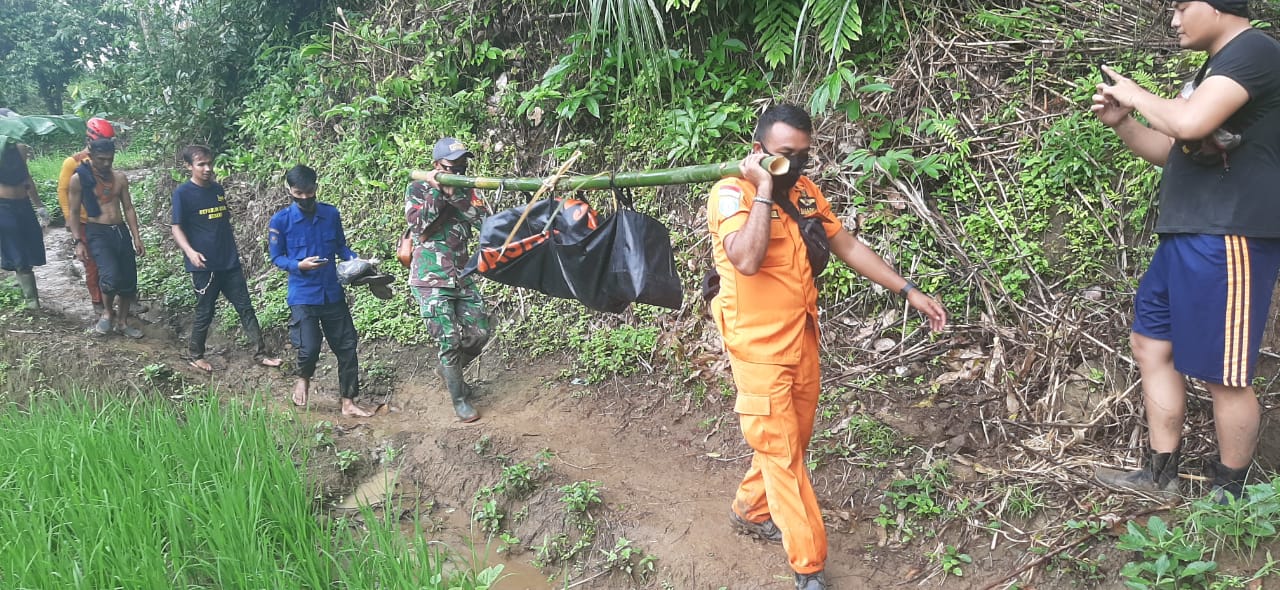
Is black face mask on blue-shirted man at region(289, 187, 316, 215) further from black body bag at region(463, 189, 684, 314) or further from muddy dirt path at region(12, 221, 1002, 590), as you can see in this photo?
black body bag at region(463, 189, 684, 314)

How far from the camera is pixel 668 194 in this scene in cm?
558

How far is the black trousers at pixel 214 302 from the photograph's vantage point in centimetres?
618

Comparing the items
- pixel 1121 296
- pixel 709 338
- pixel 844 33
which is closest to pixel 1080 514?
pixel 1121 296

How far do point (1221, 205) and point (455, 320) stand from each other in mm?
3897

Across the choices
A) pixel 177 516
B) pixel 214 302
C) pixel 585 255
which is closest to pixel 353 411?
pixel 214 302

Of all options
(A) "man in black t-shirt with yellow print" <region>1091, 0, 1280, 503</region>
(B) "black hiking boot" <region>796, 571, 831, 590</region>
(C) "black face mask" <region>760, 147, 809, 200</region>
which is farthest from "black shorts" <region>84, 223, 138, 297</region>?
(A) "man in black t-shirt with yellow print" <region>1091, 0, 1280, 503</region>

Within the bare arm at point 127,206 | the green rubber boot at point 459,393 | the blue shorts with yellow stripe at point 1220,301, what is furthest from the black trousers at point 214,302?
the blue shorts with yellow stripe at point 1220,301

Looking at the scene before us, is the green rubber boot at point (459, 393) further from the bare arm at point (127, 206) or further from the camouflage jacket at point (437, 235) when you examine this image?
the bare arm at point (127, 206)

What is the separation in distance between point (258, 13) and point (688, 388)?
27.7 ft

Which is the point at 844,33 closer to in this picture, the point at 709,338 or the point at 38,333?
the point at 709,338

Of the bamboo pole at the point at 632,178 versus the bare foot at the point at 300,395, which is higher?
Result: the bamboo pole at the point at 632,178

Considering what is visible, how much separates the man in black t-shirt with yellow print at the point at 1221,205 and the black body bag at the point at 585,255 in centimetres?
172

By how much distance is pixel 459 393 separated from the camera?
16.5 feet

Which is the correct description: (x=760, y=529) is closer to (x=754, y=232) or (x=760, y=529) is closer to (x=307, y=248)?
(x=754, y=232)
